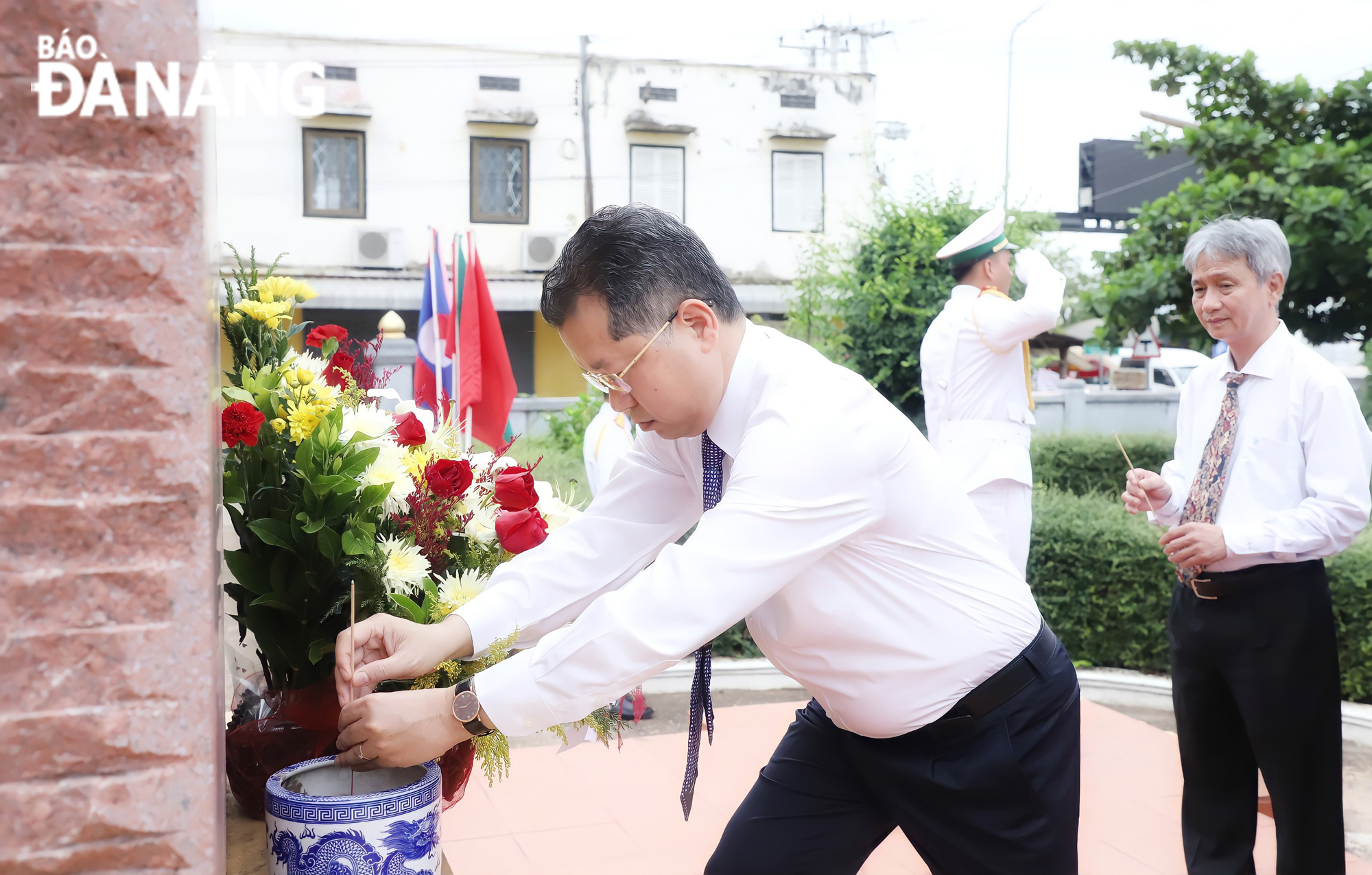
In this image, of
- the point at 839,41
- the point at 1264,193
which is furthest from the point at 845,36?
the point at 1264,193

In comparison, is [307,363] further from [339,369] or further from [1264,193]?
[1264,193]

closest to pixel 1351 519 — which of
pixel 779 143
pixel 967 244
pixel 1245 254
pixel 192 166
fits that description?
pixel 1245 254

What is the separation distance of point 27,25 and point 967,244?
168 inches

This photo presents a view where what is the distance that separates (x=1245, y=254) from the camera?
297 centimetres

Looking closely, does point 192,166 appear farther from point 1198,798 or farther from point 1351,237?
point 1351,237

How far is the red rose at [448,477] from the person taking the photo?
173 cm

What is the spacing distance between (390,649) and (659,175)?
1931cm

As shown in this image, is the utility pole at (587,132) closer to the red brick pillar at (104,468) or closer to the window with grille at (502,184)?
the window with grille at (502,184)

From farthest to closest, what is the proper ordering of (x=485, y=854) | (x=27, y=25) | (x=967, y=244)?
(x=967, y=244), (x=485, y=854), (x=27, y=25)

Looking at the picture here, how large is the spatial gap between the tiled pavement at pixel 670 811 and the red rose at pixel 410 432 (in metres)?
1.80

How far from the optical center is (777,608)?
5.93ft

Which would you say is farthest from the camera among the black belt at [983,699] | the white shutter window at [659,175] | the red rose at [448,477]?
the white shutter window at [659,175]

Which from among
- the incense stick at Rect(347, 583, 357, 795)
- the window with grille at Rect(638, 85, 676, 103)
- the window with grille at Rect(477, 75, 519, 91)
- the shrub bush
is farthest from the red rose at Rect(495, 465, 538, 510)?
the window with grille at Rect(638, 85, 676, 103)

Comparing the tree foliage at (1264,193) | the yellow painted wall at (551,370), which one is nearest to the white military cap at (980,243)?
the tree foliage at (1264,193)
